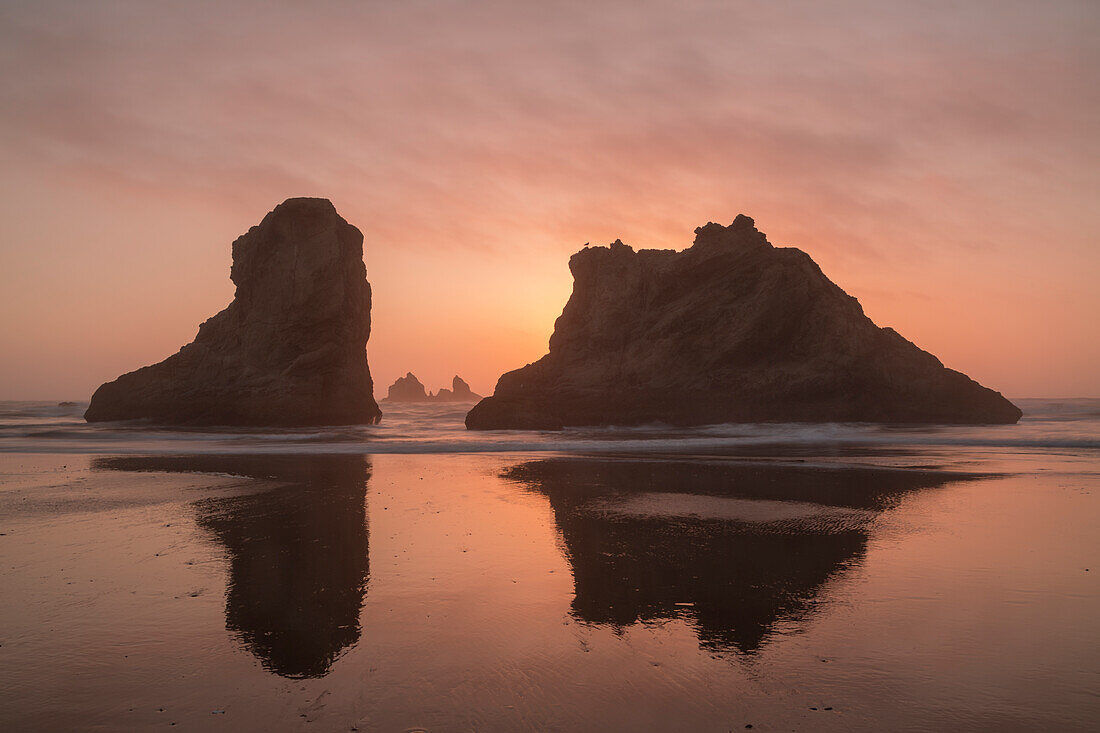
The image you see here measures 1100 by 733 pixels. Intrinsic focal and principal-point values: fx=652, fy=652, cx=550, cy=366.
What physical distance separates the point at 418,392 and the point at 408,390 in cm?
253

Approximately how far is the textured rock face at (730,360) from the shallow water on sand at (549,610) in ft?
102

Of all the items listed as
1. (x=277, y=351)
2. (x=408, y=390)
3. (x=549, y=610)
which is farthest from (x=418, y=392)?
(x=549, y=610)

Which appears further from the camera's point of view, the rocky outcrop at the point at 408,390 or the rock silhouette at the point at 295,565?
the rocky outcrop at the point at 408,390

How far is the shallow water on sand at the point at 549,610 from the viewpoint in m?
4.04

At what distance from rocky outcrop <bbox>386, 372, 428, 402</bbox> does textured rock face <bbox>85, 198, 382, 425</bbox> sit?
115170 mm

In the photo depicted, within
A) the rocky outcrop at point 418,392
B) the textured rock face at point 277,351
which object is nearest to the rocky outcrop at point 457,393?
the rocky outcrop at point 418,392

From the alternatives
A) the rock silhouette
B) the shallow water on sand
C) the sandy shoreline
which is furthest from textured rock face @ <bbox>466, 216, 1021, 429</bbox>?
the sandy shoreline


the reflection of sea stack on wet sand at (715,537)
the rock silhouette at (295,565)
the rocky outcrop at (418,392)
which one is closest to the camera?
the rock silhouette at (295,565)

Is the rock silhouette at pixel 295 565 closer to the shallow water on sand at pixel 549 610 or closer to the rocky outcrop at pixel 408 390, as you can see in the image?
the shallow water on sand at pixel 549 610

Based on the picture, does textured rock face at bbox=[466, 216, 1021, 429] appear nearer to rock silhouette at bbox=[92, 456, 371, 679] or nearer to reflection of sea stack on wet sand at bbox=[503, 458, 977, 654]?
reflection of sea stack on wet sand at bbox=[503, 458, 977, 654]

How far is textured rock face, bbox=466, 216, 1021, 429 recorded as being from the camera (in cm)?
4325

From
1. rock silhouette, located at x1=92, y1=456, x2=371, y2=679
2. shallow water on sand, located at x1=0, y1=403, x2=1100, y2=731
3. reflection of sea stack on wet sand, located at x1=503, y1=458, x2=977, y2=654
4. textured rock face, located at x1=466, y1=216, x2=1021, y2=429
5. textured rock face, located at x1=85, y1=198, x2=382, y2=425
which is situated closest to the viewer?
shallow water on sand, located at x1=0, y1=403, x2=1100, y2=731

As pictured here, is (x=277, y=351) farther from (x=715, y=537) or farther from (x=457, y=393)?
(x=457, y=393)

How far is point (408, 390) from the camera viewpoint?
16412 centimetres
